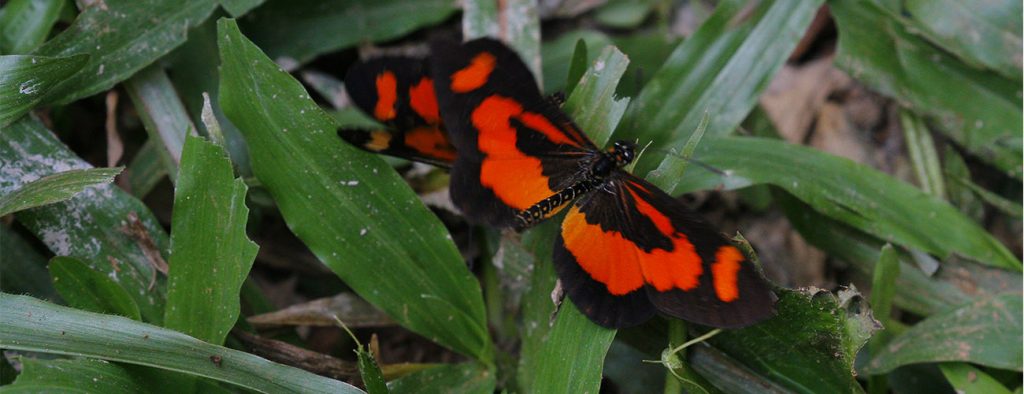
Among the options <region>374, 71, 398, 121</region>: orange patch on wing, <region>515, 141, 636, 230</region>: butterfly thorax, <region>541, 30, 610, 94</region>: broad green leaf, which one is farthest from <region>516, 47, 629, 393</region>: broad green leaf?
<region>541, 30, 610, 94</region>: broad green leaf

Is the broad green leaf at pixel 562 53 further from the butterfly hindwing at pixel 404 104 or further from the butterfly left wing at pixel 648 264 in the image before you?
the butterfly left wing at pixel 648 264

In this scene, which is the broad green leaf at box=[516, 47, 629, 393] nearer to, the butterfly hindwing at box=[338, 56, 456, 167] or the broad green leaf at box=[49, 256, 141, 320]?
the butterfly hindwing at box=[338, 56, 456, 167]

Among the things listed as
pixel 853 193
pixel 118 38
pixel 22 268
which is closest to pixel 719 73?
pixel 853 193

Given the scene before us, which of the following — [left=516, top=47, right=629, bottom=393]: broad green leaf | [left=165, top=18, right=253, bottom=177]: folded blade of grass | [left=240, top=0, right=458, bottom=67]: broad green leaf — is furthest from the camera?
[left=240, top=0, right=458, bottom=67]: broad green leaf

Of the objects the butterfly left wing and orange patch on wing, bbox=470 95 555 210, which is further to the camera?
orange patch on wing, bbox=470 95 555 210

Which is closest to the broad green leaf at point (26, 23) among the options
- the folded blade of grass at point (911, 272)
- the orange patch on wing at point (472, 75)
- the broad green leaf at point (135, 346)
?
the broad green leaf at point (135, 346)

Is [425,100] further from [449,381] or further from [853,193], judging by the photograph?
[853,193]

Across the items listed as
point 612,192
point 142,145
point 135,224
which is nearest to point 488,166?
point 612,192
